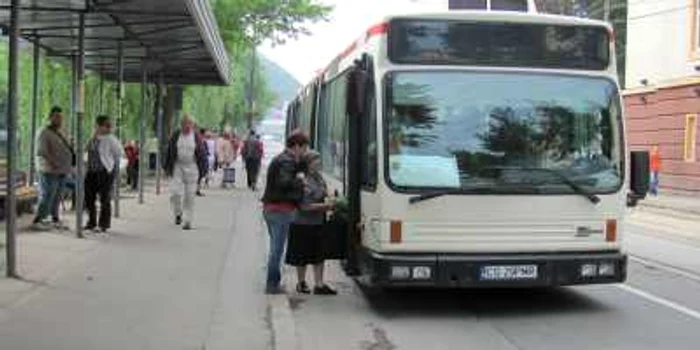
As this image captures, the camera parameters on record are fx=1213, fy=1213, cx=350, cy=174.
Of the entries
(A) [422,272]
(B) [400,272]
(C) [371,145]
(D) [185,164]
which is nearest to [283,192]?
(C) [371,145]

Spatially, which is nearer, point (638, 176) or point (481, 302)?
point (638, 176)

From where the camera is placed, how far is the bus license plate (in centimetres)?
1066

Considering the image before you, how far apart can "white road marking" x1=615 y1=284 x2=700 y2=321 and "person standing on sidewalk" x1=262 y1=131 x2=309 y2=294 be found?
3.61 metres

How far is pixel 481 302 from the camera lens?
11836 millimetres

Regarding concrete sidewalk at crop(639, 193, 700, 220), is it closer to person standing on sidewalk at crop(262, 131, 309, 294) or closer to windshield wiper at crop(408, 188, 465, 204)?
person standing on sidewalk at crop(262, 131, 309, 294)

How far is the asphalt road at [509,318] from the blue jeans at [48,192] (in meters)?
4.58

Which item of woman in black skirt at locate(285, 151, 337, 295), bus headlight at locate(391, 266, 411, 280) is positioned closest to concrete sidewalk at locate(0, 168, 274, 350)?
woman in black skirt at locate(285, 151, 337, 295)

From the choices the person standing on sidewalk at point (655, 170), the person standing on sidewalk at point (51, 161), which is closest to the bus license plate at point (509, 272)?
the person standing on sidewalk at point (51, 161)

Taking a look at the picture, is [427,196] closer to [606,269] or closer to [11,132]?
[606,269]

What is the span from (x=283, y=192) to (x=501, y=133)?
221cm

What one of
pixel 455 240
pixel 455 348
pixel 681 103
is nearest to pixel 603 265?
pixel 455 240

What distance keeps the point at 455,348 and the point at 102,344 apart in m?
2.68

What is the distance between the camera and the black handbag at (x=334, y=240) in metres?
11.8

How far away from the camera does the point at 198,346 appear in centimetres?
909
